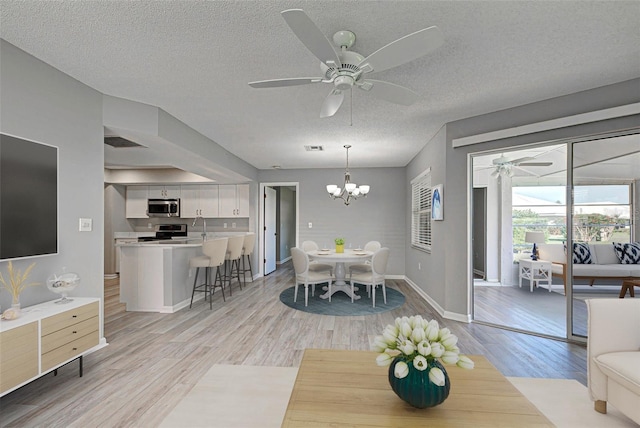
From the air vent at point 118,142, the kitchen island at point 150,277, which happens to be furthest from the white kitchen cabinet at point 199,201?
the kitchen island at point 150,277

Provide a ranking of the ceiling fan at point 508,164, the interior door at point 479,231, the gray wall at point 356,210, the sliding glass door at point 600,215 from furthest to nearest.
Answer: the gray wall at point 356,210
the interior door at point 479,231
the ceiling fan at point 508,164
the sliding glass door at point 600,215

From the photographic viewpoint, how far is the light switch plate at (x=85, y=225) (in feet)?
8.98

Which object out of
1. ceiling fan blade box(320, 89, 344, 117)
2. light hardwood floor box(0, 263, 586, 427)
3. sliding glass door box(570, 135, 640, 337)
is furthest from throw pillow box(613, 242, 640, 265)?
ceiling fan blade box(320, 89, 344, 117)

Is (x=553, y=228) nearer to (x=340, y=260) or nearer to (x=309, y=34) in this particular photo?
(x=340, y=260)

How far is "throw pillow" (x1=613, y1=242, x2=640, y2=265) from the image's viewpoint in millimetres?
2936

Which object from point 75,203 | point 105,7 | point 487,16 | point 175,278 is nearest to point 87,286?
point 75,203

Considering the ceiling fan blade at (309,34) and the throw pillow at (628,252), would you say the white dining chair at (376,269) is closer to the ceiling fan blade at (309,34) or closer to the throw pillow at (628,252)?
the throw pillow at (628,252)

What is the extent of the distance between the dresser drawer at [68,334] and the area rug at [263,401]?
98 cm

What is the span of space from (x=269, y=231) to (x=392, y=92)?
17.9 feet

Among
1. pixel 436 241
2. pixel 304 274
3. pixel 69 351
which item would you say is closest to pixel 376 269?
pixel 436 241

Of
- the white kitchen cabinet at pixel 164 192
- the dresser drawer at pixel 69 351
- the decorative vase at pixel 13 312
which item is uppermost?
the white kitchen cabinet at pixel 164 192

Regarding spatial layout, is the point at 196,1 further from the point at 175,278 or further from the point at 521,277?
the point at 521,277

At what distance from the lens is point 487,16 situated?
6.08 feet

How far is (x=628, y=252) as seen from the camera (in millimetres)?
2984
